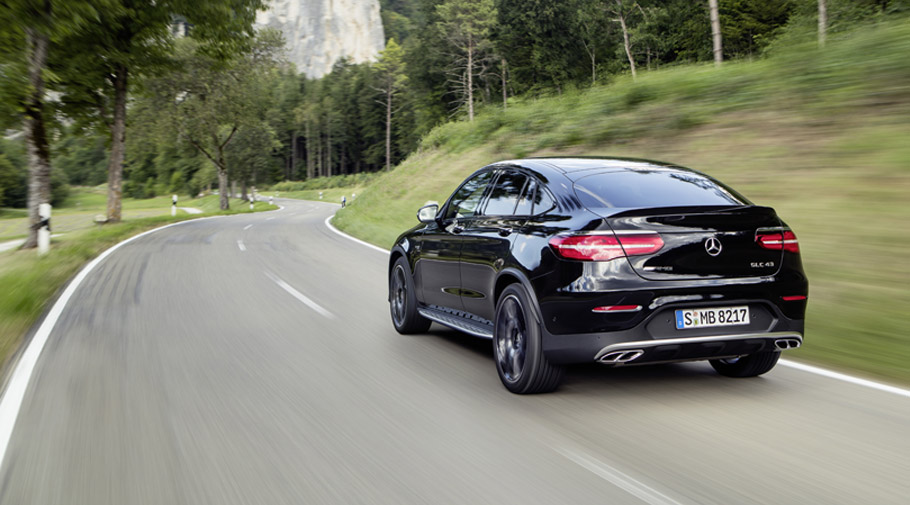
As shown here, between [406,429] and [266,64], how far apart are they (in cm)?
4104

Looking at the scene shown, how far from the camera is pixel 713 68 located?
1542cm

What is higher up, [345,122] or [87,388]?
[345,122]

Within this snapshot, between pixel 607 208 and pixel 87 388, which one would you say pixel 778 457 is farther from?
pixel 87 388

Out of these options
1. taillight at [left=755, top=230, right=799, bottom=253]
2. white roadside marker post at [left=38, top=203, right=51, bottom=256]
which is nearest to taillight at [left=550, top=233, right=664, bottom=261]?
taillight at [left=755, top=230, right=799, bottom=253]

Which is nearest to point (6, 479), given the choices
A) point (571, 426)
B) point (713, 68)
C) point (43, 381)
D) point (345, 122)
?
point (43, 381)

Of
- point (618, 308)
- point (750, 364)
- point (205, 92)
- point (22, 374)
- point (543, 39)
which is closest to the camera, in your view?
point (618, 308)

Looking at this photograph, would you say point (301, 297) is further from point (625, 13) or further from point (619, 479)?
point (625, 13)

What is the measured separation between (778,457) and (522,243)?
2107 millimetres

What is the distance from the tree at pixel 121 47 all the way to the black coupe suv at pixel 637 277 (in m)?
20.1

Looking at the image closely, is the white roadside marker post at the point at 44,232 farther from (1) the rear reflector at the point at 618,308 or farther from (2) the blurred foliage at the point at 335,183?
(2) the blurred foliage at the point at 335,183

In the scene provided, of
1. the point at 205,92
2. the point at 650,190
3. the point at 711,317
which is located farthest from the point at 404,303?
the point at 205,92

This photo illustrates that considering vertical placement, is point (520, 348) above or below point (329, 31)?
below

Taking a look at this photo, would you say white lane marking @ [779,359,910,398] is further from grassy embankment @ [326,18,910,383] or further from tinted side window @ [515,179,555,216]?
tinted side window @ [515,179,555,216]

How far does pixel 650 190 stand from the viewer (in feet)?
16.7
